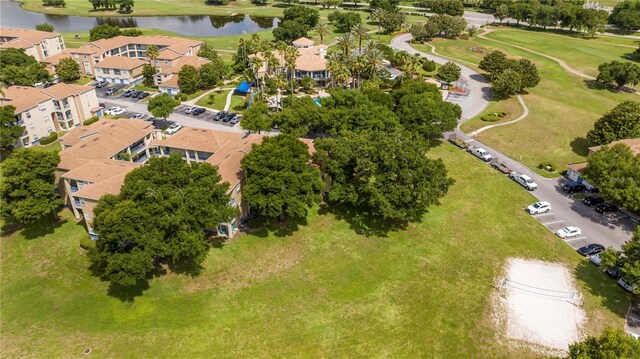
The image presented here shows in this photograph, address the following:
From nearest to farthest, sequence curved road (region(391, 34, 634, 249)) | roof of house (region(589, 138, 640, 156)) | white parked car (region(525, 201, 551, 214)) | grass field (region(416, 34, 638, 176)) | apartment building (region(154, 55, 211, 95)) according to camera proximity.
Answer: curved road (region(391, 34, 634, 249))
white parked car (region(525, 201, 551, 214))
roof of house (region(589, 138, 640, 156))
grass field (region(416, 34, 638, 176))
apartment building (region(154, 55, 211, 95))

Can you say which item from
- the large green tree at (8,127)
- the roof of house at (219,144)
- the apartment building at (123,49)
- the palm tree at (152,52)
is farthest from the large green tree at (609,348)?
the apartment building at (123,49)

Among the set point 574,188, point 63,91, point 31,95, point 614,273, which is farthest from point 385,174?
point 31,95

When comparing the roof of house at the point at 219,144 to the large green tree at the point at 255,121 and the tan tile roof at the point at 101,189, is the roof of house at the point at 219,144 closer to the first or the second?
the large green tree at the point at 255,121

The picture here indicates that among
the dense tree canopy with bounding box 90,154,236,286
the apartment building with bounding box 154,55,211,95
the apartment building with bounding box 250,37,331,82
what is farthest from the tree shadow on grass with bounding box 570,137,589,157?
the apartment building with bounding box 154,55,211,95

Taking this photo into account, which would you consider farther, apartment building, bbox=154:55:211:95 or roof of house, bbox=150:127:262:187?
apartment building, bbox=154:55:211:95

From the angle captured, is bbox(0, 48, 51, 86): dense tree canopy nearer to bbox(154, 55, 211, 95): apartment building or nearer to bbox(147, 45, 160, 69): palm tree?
bbox(147, 45, 160, 69): palm tree

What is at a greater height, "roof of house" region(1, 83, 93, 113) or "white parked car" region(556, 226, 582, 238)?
"roof of house" region(1, 83, 93, 113)

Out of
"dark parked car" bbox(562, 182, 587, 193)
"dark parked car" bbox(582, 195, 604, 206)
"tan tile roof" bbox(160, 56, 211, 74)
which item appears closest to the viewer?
"dark parked car" bbox(582, 195, 604, 206)

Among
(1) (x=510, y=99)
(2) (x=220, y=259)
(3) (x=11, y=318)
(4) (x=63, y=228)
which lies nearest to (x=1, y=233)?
(4) (x=63, y=228)

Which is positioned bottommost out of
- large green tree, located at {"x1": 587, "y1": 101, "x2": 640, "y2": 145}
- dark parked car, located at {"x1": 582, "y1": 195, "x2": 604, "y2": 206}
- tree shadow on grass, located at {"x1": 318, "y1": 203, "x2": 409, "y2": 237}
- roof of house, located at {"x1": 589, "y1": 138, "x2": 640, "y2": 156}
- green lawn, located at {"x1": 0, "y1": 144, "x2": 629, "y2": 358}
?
green lawn, located at {"x1": 0, "y1": 144, "x2": 629, "y2": 358}
